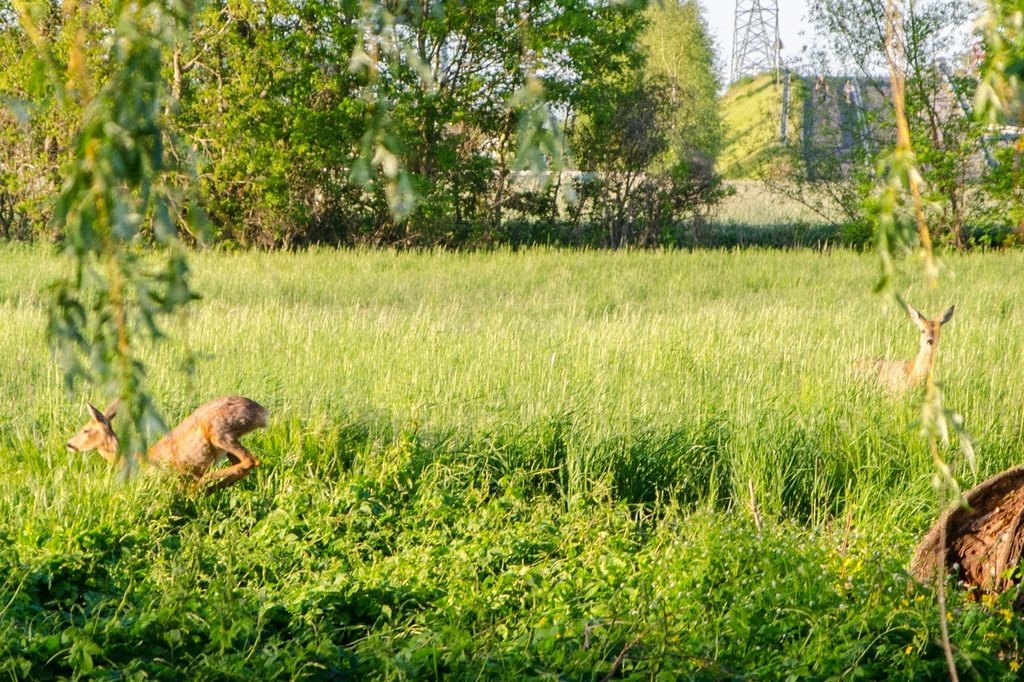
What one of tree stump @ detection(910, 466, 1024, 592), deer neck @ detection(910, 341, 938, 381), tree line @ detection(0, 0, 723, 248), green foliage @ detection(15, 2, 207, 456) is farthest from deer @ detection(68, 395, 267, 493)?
tree line @ detection(0, 0, 723, 248)

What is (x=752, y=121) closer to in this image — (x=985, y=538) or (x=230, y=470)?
(x=985, y=538)

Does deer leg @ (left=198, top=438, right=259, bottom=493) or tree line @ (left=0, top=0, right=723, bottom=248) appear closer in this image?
deer leg @ (left=198, top=438, right=259, bottom=493)

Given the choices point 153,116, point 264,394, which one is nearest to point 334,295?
point 264,394

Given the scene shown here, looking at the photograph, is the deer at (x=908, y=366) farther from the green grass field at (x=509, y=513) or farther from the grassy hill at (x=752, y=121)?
the grassy hill at (x=752, y=121)

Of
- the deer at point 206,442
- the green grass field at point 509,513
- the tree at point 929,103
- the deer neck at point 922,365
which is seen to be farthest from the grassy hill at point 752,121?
the deer at point 206,442

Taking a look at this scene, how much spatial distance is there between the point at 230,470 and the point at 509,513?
1.17 meters

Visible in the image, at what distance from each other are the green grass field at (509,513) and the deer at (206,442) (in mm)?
110

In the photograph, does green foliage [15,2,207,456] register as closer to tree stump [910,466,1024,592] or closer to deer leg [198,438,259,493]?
deer leg [198,438,259,493]

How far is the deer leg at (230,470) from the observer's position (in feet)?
16.0

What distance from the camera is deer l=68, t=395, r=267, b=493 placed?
15.9 ft

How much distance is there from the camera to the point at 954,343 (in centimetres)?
802

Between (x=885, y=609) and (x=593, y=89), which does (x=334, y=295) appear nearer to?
(x=593, y=89)

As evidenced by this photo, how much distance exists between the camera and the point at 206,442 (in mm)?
4902

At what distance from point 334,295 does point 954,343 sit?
612 cm
